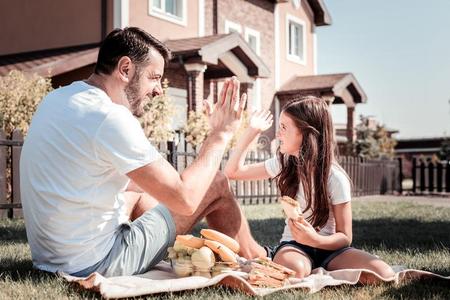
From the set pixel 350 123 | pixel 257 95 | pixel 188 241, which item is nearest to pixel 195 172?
pixel 188 241

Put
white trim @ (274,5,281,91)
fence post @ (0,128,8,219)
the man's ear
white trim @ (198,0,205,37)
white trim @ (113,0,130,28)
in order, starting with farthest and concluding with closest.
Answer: white trim @ (274,5,281,91), white trim @ (198,0,205,37), white trim @ (113,0,130,28), fence post @ (0,128,8,219), the man's ear

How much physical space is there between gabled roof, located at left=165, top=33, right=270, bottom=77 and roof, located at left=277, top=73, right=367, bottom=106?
173 inches

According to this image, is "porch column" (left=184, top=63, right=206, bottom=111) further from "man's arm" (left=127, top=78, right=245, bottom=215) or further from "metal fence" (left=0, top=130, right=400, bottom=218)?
"man's arm" (left=127, top=78, right=245, bottom=215)

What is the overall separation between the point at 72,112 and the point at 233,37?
544 inches

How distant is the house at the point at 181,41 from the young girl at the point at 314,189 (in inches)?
421

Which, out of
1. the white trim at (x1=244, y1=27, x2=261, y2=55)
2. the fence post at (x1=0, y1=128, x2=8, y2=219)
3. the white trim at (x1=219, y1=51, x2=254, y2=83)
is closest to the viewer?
the fence post at (x1=0, y1=128, x2=8, y2=219)

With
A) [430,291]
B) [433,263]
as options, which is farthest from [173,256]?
[433,263]

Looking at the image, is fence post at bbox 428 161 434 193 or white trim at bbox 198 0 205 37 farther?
fence post at bbox 428 161 434 193

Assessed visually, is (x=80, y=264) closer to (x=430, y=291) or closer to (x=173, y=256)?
(x=173, y=256)

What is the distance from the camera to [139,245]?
362 centimetres

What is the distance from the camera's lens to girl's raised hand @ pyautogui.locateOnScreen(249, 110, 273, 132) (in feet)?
14.0

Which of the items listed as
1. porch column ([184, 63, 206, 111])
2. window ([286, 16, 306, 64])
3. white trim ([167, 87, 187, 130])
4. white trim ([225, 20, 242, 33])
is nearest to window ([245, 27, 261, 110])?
white trim ([225, 20, 242, 33])

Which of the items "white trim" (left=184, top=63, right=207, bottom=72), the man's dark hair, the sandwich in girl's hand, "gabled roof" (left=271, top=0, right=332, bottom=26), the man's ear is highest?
"gabled roof" (left=271, top=0, right=332, bottom=26)

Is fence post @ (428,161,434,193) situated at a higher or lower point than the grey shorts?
lower
